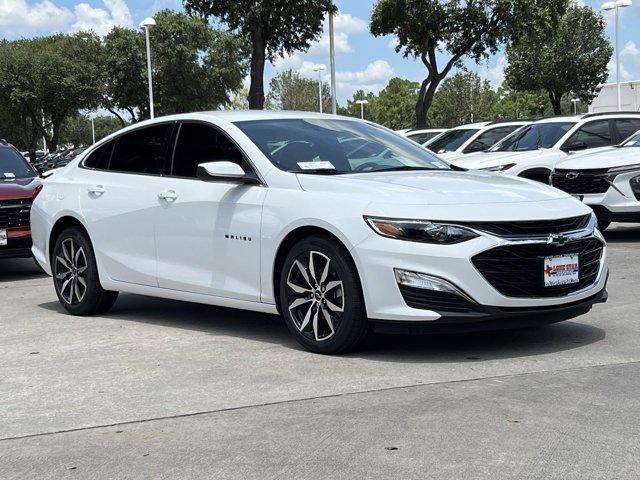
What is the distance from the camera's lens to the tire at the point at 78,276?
8.09 meters

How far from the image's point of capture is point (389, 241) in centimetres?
582

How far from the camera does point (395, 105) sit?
107250 millimetres

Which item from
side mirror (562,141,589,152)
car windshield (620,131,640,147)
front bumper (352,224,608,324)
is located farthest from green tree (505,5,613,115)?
→ front bumper (352,224,608,324)

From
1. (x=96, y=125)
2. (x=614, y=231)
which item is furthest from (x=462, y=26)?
(x=96, y=125)

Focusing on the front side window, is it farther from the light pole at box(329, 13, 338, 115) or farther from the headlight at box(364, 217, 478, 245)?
the light pole at box(329, 13, 338, 115)

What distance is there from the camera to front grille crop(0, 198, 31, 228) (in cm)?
1116

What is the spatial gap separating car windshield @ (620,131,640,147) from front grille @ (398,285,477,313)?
8.49 m

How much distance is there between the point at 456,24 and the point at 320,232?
27.9 meters

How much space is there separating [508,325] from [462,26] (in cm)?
2811

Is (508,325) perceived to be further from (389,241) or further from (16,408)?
(16,408)

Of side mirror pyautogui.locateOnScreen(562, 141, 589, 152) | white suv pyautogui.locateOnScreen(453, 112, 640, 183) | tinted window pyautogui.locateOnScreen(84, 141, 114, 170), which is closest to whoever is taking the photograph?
tinted window pyautogui.locateOnScreen(84, 141, 114, 170)

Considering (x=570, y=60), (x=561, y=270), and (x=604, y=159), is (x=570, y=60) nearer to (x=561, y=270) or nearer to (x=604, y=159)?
(x=604, y=159)

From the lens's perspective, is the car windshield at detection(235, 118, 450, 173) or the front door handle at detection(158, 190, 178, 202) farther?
the front door handle at detection(158, 190, 178, 202)

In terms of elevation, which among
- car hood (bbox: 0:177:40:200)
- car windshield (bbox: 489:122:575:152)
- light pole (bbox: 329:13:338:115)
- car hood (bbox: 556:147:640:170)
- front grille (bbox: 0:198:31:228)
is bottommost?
front grille (bbox: 0:198:31:228)
